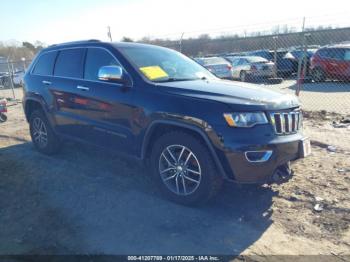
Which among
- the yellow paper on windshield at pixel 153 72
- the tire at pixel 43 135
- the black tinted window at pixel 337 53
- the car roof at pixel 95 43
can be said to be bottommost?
the tire at pixel 43 135

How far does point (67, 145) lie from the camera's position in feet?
21.0

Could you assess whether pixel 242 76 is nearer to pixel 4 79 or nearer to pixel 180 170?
pixel 180 170

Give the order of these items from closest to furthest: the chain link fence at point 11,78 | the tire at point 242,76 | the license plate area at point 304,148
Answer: the license plate area at point 304,148 → the chain link fence at point 11,78 → the tire at point 242,76

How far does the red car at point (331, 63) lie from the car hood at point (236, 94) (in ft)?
41.6

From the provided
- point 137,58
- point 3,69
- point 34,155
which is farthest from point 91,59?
point 3,69

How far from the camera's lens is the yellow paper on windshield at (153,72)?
165 inches

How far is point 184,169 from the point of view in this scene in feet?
12.6

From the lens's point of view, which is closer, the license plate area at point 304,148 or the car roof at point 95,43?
the license plate area at point 304,148

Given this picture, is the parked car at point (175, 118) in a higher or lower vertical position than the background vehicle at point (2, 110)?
higher

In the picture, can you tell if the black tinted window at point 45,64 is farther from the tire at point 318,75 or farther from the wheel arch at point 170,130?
the tire at point 318,75

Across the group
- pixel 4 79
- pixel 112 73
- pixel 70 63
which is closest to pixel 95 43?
pixel 70 63

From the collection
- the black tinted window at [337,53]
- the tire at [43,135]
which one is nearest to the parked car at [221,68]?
the black tinted window at [337,53]

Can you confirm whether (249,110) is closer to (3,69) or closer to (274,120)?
(274,120)

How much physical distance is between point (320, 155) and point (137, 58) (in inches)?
133
